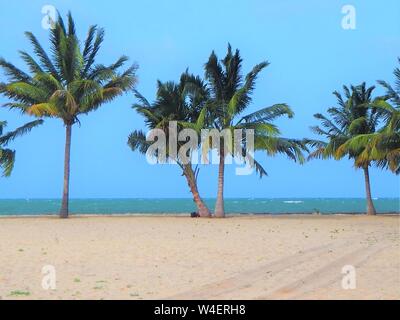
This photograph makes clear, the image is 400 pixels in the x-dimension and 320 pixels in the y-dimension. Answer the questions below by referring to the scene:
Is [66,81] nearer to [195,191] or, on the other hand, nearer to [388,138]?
[195,191]

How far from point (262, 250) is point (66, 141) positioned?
19.5m

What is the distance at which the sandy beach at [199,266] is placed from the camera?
323 inches

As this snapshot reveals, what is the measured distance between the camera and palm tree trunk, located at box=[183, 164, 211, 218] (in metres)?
32.3

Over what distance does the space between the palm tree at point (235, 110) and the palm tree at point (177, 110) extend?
0.95m

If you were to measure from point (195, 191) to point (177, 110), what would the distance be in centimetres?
512

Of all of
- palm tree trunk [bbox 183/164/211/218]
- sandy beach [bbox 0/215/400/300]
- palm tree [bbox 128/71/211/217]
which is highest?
palm tree [bbox 128/71/211/217]

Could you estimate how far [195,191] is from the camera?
33.0 meters

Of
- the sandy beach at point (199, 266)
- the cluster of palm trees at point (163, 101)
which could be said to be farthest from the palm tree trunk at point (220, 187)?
the sandy beach at point (199, 266)

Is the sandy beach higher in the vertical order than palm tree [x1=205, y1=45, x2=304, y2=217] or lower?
lower

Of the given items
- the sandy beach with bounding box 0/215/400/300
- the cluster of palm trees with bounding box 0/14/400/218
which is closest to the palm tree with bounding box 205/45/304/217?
the cluster of palm trees with bounding box 0/14/400/218

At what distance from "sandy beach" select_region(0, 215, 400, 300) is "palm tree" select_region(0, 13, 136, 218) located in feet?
43.0

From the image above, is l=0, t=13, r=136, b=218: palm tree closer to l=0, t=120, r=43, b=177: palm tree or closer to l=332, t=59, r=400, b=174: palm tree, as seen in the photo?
l=0, t=120, r=43, b=177: palm tree

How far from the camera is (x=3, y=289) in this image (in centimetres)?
835

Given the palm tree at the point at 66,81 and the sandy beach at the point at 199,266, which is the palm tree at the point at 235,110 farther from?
the sandy beach at the point at 199,266
